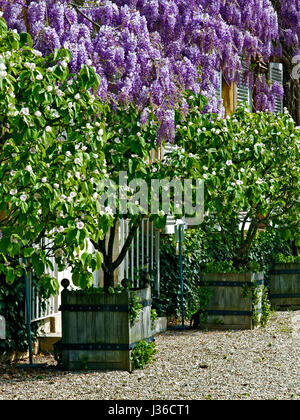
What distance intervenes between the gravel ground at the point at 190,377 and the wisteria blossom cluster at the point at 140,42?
2488 millimetres

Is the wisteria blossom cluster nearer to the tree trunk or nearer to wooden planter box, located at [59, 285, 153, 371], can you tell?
wooden planter box, located at [59, 285, 153, 371]

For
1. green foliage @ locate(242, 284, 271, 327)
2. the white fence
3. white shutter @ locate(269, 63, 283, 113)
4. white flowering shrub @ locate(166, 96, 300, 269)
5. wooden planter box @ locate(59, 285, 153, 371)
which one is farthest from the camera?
white shutter @ locate(269, 63, 283, 113)

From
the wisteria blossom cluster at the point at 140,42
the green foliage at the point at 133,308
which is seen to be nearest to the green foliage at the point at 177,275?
the wisteria blossom cluster at the point at 140,42

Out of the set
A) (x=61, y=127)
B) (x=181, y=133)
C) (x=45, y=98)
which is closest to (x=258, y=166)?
(x=181, y=133)

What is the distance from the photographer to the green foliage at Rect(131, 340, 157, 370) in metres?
7.99

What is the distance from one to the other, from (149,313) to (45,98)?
11.2 feet

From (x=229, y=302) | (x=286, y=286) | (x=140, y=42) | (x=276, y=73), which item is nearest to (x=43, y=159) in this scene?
(x=140, y=42)

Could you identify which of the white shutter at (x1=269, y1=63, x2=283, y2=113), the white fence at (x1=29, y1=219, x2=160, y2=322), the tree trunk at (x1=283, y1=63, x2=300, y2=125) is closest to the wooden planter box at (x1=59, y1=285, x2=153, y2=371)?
the white fence at (x1=29, y1=219, x2=160, y2=322)

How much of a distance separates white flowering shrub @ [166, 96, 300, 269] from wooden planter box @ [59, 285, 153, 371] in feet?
5.72

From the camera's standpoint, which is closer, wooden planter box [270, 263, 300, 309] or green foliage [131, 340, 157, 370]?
green foliage [131, 340, 157, 370]

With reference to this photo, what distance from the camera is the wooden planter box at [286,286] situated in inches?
551

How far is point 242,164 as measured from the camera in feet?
33.8

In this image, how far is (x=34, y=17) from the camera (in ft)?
26.4

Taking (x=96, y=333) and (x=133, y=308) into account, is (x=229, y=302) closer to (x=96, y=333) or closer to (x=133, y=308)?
(x=133, y=308)
